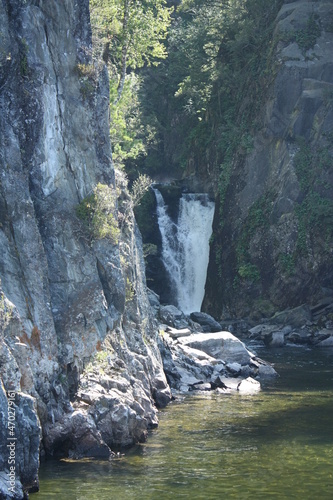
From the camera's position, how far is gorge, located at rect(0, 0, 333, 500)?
18.0 m

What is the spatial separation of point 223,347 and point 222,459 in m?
13.8

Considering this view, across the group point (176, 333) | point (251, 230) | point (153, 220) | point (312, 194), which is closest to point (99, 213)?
point (176, 333)

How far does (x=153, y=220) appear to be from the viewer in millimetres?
50344

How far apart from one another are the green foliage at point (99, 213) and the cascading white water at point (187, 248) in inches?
1063

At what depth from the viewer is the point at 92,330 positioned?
2027 centimetres

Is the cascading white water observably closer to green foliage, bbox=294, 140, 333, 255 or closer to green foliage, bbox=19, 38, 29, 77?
green foliage, bbox=294, 140, 333, 255

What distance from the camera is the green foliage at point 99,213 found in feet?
69.1

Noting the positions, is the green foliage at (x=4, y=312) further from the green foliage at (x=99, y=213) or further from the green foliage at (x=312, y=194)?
the green foliage at (x=312, y=194)

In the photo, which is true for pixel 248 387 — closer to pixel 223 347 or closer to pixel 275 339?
pixel 223 347

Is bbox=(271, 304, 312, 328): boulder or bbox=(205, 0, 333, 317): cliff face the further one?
bbox=(205, 0, 333, 317): cliff face

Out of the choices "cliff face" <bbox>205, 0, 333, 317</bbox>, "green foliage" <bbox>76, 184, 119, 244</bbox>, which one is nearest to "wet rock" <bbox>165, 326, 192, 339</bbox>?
"green foliage" <bbox>76, 184, 119, 244</bbox>

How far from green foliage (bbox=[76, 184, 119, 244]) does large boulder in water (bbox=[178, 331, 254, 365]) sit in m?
10.5

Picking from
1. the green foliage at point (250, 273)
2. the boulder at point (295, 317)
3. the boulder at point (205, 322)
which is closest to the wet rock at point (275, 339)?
the boulder at point (205, 322)

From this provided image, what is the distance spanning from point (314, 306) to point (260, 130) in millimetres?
11644
